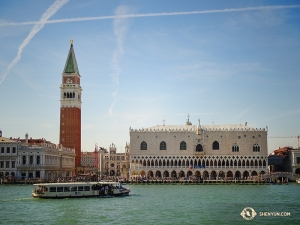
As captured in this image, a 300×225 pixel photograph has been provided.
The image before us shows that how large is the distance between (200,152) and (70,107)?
27488 mm

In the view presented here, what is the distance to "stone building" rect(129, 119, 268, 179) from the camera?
78.1 meters

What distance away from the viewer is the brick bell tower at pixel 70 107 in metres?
91.3

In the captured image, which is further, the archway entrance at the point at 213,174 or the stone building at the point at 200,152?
the archway entrance at the point at 213,174

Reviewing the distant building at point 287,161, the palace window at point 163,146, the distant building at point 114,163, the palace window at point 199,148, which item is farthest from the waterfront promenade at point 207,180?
the distant building at point 114,163

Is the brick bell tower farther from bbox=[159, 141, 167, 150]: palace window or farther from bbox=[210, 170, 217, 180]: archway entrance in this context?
bbox=[210, 170, 217, 180]: archway entrance

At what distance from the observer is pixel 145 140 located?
80250 millimetres

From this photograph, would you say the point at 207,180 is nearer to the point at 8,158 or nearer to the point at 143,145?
the point at 143,145

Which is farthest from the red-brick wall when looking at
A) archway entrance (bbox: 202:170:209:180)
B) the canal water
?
the canal water

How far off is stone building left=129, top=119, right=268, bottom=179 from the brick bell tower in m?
15.7

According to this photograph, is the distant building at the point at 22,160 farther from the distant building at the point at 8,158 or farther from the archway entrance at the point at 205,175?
the archway entrance at the point at 205,175

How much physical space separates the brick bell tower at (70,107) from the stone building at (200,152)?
1569 centimetres

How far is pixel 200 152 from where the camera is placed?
78500mm

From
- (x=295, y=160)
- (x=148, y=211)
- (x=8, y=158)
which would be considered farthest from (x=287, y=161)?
(x=148, y=211)

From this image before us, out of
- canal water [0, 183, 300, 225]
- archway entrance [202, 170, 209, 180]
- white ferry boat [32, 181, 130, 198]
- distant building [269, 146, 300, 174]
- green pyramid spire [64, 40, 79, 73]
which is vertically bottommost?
canal water [0, 183, 300, 225]
